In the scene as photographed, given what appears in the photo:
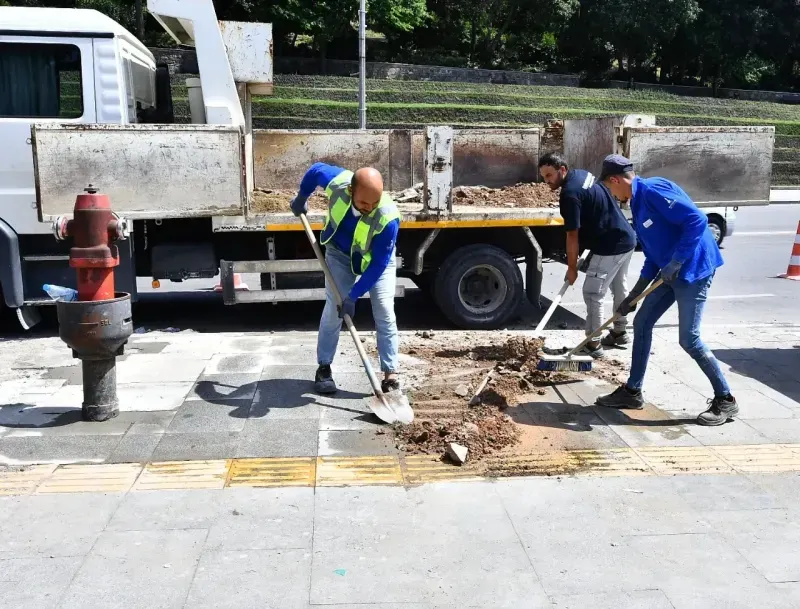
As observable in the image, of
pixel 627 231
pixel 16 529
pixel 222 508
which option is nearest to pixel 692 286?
pixel 627 231

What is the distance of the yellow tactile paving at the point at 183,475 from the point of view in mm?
4152

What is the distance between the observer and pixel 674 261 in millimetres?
4887

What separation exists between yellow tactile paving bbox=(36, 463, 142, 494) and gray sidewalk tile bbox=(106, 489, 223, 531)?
0.56 ft

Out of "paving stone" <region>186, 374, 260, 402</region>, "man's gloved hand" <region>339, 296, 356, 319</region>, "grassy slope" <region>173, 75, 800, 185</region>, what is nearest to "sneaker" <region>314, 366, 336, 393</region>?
"paving stone" <region>186, 374, 260, 402</region>

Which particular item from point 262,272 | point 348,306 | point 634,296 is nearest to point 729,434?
point 634,296

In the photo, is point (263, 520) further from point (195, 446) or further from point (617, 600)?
point (617, 600)

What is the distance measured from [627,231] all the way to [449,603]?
4.35m

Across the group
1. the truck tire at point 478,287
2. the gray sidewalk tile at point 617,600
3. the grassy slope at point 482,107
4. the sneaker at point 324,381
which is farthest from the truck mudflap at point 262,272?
the grassy slope at point 482,107

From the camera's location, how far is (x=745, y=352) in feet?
22.9

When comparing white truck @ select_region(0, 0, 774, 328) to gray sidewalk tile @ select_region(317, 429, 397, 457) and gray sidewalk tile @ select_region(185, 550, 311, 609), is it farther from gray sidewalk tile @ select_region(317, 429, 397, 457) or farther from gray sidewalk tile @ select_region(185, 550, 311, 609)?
gray sidewalk tile @ select_region(185, 550, 311, 609)

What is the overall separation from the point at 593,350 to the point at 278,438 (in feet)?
10.3

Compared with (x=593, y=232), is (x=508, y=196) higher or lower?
higher

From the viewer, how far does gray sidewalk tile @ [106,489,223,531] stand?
3.71 metres

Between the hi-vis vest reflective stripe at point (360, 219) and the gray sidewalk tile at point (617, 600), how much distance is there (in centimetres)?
260
